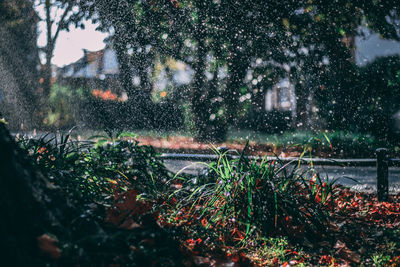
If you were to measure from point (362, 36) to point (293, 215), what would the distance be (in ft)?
29.8

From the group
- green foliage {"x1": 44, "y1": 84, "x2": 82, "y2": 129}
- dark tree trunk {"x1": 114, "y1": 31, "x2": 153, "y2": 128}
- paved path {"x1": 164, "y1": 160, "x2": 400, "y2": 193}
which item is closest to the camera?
paved path {"x1": 164, "y1": 160, "x2": 400, "y2": 193}

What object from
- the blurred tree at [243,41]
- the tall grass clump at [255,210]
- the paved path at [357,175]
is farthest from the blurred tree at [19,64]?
the tall grass clump at [255,210]

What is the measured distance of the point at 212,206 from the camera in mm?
2922

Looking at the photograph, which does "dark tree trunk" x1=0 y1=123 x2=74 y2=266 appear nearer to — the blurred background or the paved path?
the paved path

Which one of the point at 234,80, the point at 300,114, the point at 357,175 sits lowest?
the point at 357,175

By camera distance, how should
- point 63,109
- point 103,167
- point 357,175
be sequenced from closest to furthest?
point 103,167 → point 357,175 → point 63,109

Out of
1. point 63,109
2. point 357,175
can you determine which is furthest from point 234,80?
point 63,109

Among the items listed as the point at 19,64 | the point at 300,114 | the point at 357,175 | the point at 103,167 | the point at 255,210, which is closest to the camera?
the point at 255,210

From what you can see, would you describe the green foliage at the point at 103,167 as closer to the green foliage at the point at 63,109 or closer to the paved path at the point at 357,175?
the paved path at the point at 357,175

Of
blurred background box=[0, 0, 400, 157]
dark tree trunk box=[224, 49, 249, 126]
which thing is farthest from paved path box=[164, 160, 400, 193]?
dark tree trunk box=[224, 49, 249, 126]

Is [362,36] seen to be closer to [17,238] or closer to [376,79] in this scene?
[376,79]

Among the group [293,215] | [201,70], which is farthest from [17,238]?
[201,70]

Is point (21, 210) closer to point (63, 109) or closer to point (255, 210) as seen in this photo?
point (255, 210)

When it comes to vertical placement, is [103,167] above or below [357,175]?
above
